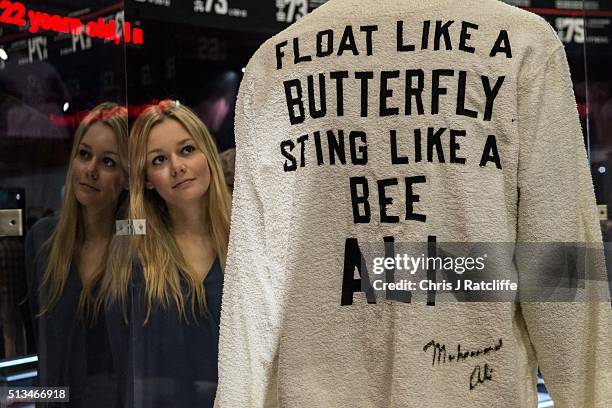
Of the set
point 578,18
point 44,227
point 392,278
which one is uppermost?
point 578,18

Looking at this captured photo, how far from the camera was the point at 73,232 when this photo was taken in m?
1.92

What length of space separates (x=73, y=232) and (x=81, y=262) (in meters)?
0.07

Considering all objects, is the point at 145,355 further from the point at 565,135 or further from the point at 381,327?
the point at 565,135

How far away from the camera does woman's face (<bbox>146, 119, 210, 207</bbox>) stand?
7.14 feet

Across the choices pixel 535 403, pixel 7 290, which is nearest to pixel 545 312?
pixel 535 403

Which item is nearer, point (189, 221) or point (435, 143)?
point (435, 143)

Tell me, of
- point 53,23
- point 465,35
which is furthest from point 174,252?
point 465,35

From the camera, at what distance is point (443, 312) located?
1285 mm

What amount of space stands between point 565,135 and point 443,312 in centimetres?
30

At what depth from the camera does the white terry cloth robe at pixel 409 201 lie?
1242mm

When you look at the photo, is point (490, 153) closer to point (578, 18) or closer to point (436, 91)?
point (436, 91)

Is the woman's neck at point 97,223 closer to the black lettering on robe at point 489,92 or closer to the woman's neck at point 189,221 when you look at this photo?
the woman's neck at point 189,221
